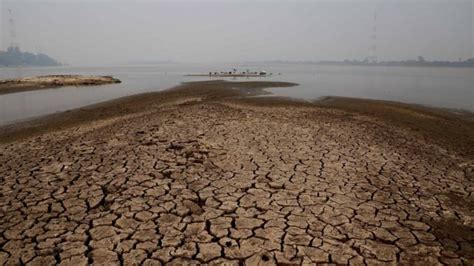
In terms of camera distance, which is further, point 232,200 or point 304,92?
point 304,92

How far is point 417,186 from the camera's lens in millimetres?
5441

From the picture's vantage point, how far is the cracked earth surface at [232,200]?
3547 mm

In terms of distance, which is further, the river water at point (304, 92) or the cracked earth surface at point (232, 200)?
the river water at point (304, 92)

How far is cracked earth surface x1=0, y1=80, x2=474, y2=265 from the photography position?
355cm

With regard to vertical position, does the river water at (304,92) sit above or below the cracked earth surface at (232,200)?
above

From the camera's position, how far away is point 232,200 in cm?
477

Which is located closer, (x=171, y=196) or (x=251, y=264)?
(x=251, y=264)

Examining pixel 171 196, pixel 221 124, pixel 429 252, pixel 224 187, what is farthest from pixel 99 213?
pixel 221 124

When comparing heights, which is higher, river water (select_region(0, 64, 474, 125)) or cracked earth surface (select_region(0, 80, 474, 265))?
river water (select_region(0, 64, 474, 125))

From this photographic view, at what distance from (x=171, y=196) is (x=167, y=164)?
1.39m

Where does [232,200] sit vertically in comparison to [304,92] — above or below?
below

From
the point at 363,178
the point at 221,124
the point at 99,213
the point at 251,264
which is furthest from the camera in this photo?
the point at 221,124

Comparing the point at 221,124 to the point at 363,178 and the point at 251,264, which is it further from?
the point at 251,264

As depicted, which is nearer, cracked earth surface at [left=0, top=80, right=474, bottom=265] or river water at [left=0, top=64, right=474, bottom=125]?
cracked earth surface at [left=0, top=80, right=474, bottom=265]
